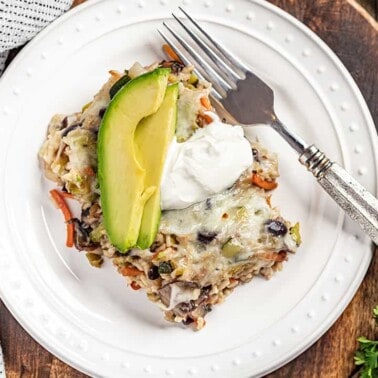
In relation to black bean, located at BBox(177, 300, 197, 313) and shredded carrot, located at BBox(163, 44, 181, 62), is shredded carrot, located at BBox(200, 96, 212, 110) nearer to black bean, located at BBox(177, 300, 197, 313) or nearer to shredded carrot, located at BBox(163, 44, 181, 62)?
shredded carrot, located at BBox(163, 44, 181, 62)

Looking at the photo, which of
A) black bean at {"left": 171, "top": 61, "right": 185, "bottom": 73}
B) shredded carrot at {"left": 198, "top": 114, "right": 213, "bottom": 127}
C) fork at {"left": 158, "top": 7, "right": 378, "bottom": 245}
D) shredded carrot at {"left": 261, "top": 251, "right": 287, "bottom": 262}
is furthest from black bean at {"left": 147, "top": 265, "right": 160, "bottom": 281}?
black bean at {"left": 171, "top": 61, "right": 185, "bottom": 73}

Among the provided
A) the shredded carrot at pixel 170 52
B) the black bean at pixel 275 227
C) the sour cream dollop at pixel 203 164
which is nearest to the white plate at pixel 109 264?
the shredded carrot at pixel 170 52

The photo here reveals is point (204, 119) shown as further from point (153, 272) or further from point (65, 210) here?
point (65, 210)

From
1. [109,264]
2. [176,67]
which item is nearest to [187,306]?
[109,264]

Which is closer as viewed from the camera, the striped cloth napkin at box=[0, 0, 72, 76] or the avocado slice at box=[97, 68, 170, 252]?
the avocado slice at box=[97, 68, 170, 252]

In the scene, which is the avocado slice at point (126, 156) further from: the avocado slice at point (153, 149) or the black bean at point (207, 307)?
the black bean at point (207, 307)

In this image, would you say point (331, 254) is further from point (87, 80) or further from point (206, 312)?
point (87, 80)
